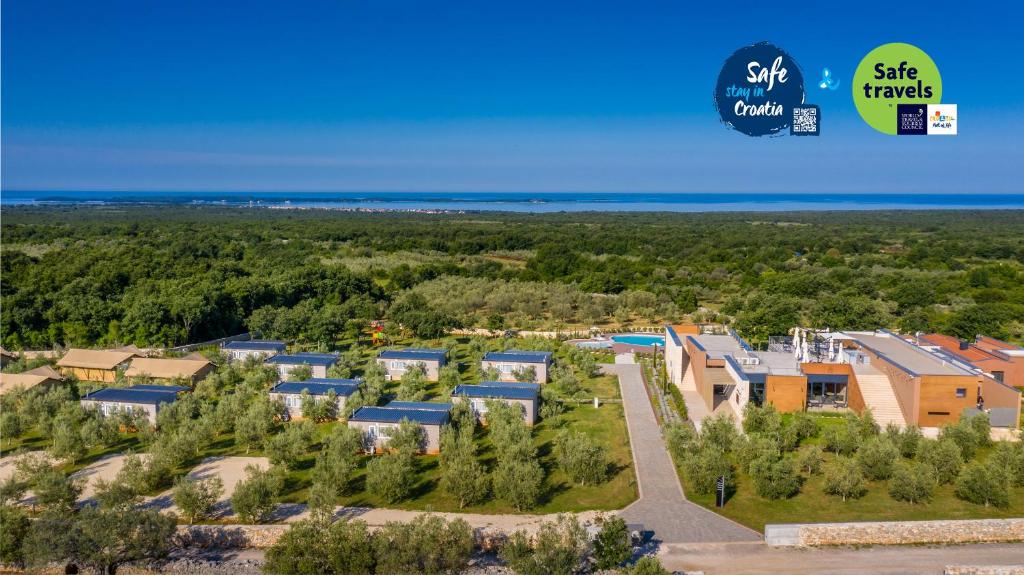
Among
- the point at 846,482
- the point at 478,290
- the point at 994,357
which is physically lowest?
the point at 846,482

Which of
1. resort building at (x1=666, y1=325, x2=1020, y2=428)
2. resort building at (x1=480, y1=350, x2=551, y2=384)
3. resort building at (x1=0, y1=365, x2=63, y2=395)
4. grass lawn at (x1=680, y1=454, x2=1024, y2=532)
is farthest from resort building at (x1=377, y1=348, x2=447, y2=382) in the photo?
grass lawn at (x1=680, y1=454, x2=1024, y2=532)

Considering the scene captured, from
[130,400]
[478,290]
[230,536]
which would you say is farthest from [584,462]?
[478,290]

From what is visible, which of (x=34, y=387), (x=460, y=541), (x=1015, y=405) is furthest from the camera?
(x=34, y=387)

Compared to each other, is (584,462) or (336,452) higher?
(336,452)

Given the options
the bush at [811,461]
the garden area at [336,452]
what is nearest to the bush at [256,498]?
the garden area at [336,452]

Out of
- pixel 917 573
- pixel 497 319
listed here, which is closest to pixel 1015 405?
pixel 917 573

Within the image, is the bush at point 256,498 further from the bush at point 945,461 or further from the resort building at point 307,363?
the bush at point 945,461

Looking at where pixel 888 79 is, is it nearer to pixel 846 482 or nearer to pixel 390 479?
pixel 846 482

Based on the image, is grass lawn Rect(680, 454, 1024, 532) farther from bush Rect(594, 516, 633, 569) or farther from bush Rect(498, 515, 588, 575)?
bush Rect(498, 515, 588, 575)

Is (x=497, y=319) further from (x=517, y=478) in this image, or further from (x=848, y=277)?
(x=848, y=277)
